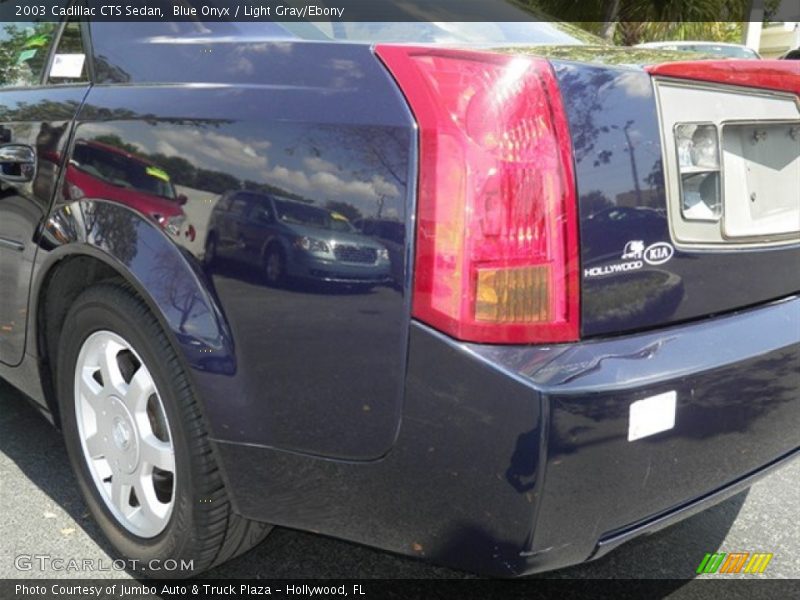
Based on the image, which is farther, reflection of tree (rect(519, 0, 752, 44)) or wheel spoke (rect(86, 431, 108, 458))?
reflection of tree (rect(519, 0, 752, 44))

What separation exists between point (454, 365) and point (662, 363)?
44cm

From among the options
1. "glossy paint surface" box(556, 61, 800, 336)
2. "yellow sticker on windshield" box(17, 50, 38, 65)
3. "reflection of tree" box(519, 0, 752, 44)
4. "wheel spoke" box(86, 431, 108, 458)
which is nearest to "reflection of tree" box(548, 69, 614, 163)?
"glossy paint surface" box(556, 61, 800, 336)

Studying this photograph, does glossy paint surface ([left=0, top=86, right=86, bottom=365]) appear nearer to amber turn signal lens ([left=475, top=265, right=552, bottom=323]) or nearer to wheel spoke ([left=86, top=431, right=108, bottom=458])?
wheel spoke ([left=86, top=431, right=108, bottom=458])

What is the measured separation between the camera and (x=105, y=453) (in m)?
2.43

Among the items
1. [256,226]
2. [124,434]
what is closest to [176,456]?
[124,434]

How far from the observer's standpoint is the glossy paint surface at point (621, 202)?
1.68 meters

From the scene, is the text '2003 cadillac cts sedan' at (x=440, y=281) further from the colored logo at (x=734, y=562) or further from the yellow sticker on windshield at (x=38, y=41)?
the yellow sticker on windshield at (x=38, y=41)

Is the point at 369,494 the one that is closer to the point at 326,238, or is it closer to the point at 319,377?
the point at 319,377

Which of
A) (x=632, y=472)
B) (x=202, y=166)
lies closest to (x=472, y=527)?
(x=632, y=472)

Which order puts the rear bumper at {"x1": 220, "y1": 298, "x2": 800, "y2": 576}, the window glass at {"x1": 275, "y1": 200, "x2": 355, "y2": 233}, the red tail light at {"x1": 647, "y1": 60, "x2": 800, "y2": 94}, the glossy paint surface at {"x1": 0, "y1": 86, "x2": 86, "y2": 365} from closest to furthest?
the rear bumper at {"x1": 220, "y1": 298, "x2": 800, "y2": 576} → the window glass at {"x1": 275, "y1": 200, "x2": 355, "y2": 233} → the red tail light at {"x1": 647, "y1": 60, "x2": 800, "y2": 94} → the glossy paint surface at {"x1": 0, "y1": 86, "x2": 86, "y2": 365}

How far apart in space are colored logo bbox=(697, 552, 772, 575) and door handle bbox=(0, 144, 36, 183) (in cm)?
227

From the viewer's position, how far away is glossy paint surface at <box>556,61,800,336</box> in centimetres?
168

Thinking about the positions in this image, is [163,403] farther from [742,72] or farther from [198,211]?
[742,72]

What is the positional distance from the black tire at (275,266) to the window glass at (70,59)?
963 millimetres
